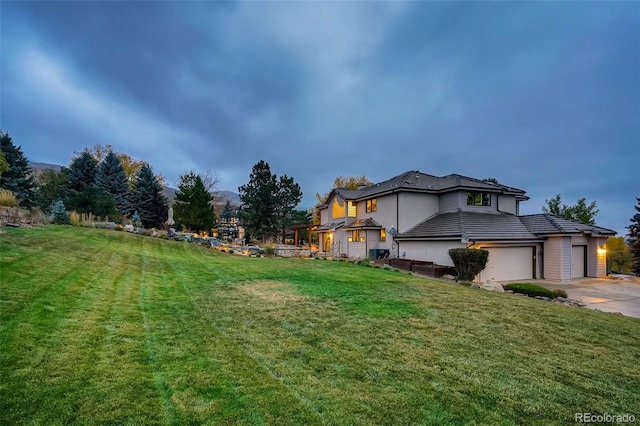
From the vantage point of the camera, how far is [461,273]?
1427 cm

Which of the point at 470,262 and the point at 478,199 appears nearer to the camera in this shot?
the point at 470,262

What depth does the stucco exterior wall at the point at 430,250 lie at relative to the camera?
1622cm

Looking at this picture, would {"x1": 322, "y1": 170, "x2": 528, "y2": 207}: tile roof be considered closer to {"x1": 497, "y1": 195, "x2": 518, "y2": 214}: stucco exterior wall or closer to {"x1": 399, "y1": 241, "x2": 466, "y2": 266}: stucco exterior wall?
{"x1": 497, "y1": 195, "x2": 518, "y2": 214}: stucco exterior wall

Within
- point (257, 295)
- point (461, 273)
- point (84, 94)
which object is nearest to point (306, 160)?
point (84, 94)

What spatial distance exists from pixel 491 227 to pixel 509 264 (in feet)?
7.43

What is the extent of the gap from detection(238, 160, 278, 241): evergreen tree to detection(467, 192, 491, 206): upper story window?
64.3 ft

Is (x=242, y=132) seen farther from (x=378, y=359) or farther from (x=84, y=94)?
(x=378, y=359)

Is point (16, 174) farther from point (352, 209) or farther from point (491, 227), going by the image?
point (491, 227)

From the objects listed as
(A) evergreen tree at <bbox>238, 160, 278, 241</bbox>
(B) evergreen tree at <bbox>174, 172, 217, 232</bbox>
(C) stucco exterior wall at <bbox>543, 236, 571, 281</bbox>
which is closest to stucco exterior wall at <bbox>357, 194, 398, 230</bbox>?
(C) stucco exterior wall at <bbox>543, 236, 571, 281</bbox>

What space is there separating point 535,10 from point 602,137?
27111mm

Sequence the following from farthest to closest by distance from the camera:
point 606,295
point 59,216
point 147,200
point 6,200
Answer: point 147,200 < point 59,216 < point 6,200 < point 606,295

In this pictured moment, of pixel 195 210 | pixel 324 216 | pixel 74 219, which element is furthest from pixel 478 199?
pixel 74 219

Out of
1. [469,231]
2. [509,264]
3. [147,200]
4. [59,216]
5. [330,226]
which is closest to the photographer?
[469,231]

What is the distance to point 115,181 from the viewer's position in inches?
1155
